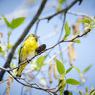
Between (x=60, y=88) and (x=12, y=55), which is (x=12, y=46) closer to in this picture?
(x=12, y=55)

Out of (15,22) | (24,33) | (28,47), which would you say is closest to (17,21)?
(15,22)

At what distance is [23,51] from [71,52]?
0.85ft

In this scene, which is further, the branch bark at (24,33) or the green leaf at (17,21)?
the branch bark at (24,33)

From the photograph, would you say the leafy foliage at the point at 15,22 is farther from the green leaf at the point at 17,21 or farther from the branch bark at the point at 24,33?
the branch bark at the point at 24,33

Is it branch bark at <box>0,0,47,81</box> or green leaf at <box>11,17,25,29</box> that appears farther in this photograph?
branch bark at <box>0,0,47,81</box>

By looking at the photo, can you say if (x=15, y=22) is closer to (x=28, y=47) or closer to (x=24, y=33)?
(x=24, y=33)

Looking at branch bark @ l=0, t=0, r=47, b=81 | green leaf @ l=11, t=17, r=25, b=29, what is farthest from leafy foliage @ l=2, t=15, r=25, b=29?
branch bark @ l=0, t=0, r=47, b=81

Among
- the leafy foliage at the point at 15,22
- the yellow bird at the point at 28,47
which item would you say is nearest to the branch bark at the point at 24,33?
the yellow bird at the point at 28,47

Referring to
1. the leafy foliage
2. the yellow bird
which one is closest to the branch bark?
the yellow bird

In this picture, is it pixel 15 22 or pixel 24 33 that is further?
pixel 24 33

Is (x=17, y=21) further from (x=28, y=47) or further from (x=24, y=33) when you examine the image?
(x=28, y=47)

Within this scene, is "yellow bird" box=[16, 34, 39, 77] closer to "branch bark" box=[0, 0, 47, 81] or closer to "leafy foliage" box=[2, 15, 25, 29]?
"branch bark" box=[0, 0, 47, 81]

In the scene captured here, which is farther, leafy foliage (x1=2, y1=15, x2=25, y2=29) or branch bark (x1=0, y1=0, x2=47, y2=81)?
branch bark (x1=0, y1=0, x2=47, y2=81)

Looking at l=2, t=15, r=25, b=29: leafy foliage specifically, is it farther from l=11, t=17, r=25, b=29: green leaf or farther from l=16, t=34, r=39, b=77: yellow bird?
l=16, t=34, r=39, b=77: yellow bird
